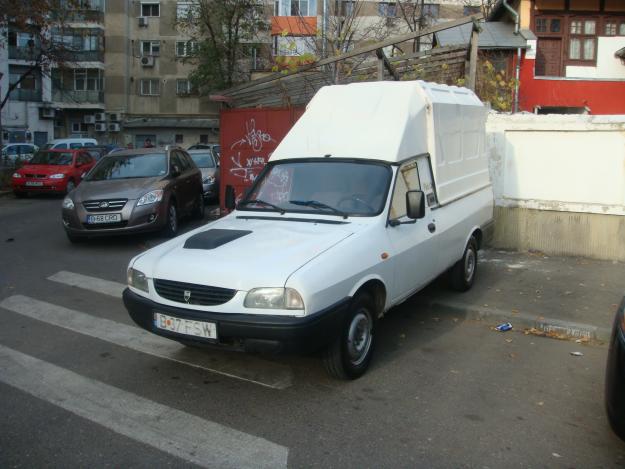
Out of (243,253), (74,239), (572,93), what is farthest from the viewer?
(572,93)

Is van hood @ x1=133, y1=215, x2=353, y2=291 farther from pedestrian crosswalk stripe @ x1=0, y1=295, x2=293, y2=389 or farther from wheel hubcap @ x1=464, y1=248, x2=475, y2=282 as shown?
wheel hubcap @ x1=464, y1=248, x2=475, y2=282

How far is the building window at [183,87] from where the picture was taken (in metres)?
49.4

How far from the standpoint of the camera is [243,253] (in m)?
4.64

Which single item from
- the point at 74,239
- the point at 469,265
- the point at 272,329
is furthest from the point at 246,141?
the point at 272,329

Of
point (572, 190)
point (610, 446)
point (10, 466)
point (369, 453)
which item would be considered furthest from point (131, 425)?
point (572, 190)

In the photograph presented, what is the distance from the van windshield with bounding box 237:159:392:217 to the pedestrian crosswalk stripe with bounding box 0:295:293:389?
143 centimetres

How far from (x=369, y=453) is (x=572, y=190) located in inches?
279

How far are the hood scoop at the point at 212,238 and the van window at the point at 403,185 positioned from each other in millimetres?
1386

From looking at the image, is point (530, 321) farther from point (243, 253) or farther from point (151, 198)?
point (151, 198)

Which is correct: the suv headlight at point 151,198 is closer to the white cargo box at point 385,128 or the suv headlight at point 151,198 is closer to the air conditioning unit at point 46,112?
the white cargo box at point 385,128

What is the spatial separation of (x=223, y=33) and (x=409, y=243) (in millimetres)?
31230

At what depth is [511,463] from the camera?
3.68 meters

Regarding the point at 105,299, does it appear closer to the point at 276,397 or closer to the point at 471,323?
the point at 276,397

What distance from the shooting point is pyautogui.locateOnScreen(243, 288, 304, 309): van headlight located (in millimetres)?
4254
